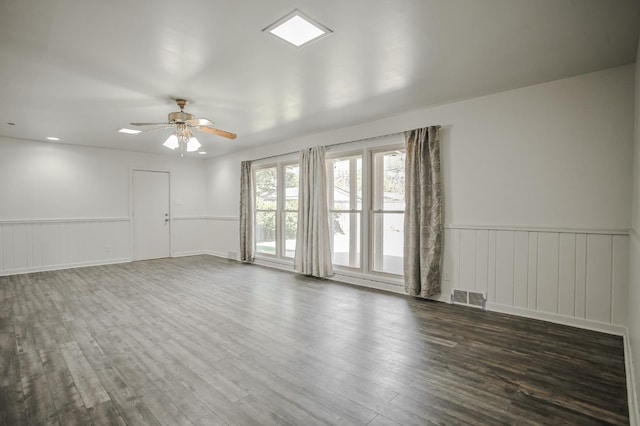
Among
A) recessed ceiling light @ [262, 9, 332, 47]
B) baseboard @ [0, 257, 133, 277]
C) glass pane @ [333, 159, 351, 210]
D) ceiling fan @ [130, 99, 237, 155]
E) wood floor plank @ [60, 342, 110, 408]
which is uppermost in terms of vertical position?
recessed ceiling light @ [262, 9, 332, 47]

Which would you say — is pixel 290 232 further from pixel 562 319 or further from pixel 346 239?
pixel 562 319

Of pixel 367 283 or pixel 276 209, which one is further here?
pixel 276 209

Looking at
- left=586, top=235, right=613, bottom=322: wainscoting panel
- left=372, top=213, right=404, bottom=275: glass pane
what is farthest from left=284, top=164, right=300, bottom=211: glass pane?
left=586, top=235, right=613, bottom=322: wainscoting panel

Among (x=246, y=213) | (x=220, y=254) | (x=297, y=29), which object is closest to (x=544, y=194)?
(x=297, y=29)

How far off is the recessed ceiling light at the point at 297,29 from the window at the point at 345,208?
9.41 feet

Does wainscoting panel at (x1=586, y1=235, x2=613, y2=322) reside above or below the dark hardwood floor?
above

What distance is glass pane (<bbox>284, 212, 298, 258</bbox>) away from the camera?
20.7 feet

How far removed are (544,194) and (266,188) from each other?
5.08 meters

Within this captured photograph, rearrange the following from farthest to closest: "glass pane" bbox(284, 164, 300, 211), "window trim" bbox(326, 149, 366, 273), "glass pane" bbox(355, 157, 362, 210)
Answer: "glass pane" bbox(284, 164, 300, 211), "glass pane" bbox(355, 157, 362, 210), "window trim" bbox(326, 149, 366, 273)

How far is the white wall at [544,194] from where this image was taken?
3.03m

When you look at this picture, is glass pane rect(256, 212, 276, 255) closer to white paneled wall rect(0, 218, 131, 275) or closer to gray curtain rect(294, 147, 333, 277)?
gray curtain rect(294, 147, 333, 277)

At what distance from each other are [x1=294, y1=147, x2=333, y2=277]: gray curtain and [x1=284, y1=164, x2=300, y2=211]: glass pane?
428 mm

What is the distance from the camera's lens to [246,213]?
706cm

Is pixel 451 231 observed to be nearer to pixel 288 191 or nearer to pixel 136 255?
pixel 288 191
